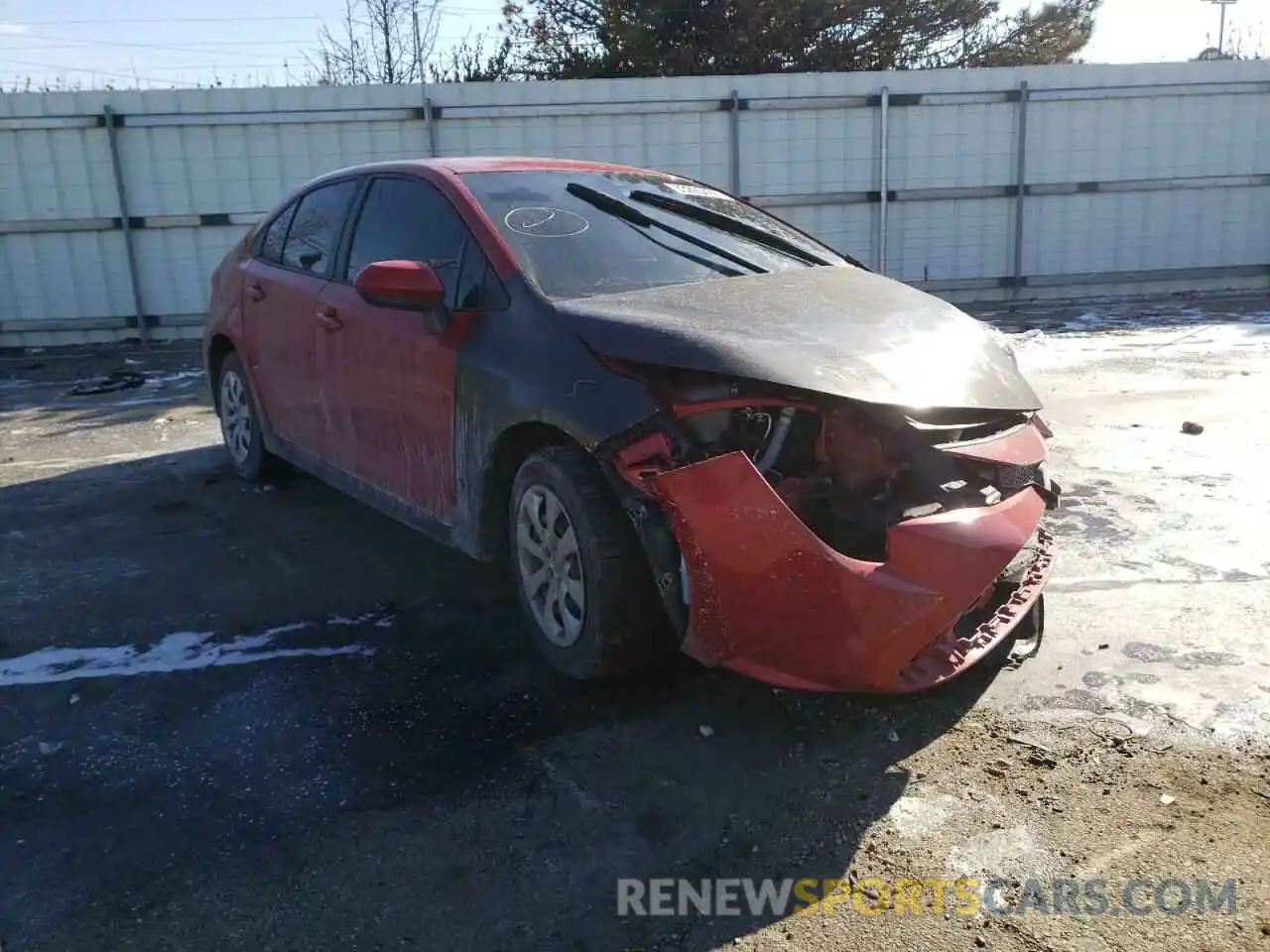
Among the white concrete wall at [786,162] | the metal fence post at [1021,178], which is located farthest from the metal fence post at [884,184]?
the metal fence post at [1021,178]

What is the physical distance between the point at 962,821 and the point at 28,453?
6.26m

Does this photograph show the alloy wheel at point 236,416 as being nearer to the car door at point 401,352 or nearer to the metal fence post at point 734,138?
the car door at point 401,352

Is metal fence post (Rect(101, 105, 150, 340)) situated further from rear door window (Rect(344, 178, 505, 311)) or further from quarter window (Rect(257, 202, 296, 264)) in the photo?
rear door window (Rect(344, 178, 505, 311))

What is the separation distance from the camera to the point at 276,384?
16.5 ft

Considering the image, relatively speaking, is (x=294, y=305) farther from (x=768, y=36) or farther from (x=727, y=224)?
(x=768, y=36)

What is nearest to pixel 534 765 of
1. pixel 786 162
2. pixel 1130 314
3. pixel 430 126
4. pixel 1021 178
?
pixel 430 126

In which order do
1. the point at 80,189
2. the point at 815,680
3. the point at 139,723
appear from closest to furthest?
the point at 815,680, the point at 139,723, the point at 80,189

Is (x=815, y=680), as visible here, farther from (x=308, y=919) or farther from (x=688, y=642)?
(x=308, y=919)

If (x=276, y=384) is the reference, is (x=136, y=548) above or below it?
below

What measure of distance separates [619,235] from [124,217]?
903 cm

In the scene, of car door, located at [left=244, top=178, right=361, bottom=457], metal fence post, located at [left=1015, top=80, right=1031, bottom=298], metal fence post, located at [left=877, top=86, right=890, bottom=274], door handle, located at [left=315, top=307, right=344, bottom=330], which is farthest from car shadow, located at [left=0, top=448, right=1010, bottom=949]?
metal fence post, located at [left=1015, top=80, right=1031, bottom=298]

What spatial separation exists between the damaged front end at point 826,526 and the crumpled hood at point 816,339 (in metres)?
0.06

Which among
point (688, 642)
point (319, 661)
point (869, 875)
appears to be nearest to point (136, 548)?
point (319, 661)

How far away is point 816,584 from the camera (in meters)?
2.62
